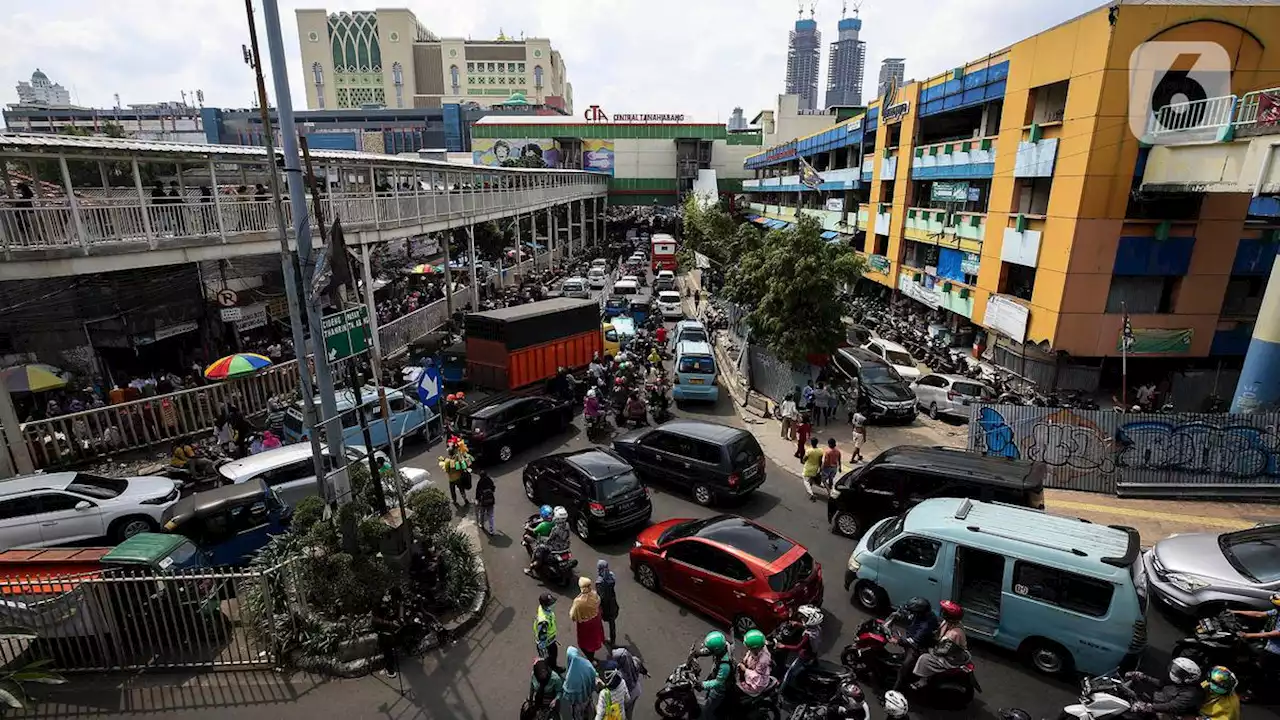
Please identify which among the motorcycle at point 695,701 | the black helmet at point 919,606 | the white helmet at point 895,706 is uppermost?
the black helmet at point 919,606

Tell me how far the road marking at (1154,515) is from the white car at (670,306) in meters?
18.7

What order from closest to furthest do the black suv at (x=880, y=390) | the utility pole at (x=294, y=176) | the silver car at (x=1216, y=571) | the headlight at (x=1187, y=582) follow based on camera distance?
the utility pole at (x=294, y=176) < the silver car at (x=1216, y=571) < the headlight at (x=1187, y=582) < the black suv at (x=880, y=390)

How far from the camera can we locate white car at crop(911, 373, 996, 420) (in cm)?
1669

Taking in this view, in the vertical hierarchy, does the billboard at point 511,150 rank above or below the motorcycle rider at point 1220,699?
above

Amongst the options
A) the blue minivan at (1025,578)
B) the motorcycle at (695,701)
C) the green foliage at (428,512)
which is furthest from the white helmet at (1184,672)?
the green foliage at (428,512)

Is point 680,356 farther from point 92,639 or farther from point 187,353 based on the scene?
point 187,353

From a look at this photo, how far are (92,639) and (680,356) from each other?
537 inches

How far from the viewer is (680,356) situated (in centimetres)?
1788

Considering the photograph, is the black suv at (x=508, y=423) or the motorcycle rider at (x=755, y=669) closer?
the motorcycle rider at (x=755, y=669)

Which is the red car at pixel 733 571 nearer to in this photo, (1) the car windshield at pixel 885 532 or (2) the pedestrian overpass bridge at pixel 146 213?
(1) the car windshield at pixel 885 532

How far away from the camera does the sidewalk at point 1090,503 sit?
1090cm

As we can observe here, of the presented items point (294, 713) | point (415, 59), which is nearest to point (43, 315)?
point (294, 713)

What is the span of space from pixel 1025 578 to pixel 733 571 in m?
3.38

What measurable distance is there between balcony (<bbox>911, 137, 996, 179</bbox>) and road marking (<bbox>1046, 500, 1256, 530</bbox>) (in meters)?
13.3
